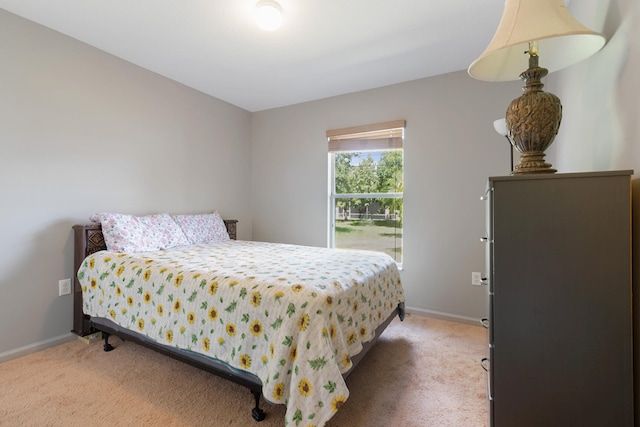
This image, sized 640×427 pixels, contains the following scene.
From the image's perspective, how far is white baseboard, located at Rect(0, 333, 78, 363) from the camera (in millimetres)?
1988

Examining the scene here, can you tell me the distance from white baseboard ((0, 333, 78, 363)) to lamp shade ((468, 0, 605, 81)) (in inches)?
130

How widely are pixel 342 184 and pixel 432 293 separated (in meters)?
1.56

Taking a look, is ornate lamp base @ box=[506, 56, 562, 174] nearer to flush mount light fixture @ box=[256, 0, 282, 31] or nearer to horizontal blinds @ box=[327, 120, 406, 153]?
flush mount light fixture @ box=[256, 0, 282, 31]

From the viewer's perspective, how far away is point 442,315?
9.23 feet

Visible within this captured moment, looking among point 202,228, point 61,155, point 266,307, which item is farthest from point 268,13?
point 202,228

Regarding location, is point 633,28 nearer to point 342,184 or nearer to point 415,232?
point 415,232

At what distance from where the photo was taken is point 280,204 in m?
3.79

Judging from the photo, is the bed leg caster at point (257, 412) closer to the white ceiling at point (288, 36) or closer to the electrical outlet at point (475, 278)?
the electrical outlet at point (475, 278)

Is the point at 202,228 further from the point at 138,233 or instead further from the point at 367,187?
Result: the point at 367,187

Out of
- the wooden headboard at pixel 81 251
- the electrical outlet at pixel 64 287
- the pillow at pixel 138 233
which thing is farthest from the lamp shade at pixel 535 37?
the electrical outlet at pixel 64 287

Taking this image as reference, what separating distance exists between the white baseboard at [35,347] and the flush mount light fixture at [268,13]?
2.83 metres

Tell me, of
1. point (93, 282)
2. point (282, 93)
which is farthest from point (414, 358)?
point (282, 93)

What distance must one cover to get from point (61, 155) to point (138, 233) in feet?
2.71

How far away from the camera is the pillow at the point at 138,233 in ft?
7.32
